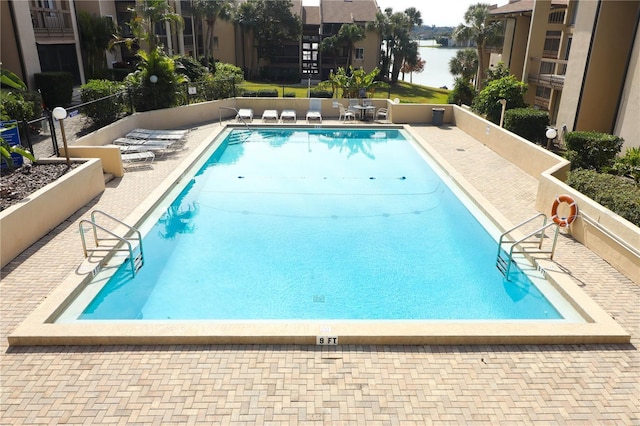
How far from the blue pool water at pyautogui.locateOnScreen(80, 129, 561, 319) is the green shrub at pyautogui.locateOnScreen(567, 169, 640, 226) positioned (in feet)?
7.27

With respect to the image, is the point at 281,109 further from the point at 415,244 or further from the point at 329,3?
the point at 329,3

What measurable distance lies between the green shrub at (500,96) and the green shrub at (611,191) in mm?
7959

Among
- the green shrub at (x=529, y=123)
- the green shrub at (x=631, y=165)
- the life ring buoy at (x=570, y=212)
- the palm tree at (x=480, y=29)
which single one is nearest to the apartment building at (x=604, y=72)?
the green shrub at (x=529, y=123)

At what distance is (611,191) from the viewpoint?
9117 mm

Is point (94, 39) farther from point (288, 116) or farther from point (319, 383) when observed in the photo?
point (319, 383)

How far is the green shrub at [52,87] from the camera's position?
20.3 m

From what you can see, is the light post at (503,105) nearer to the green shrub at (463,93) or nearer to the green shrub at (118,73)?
the green shrub at (463,93)

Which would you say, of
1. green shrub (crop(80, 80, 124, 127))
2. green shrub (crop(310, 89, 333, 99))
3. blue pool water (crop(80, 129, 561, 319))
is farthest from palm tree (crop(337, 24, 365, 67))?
blue pool water (crop(80, 129, 561, 319))

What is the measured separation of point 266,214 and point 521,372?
7.42m

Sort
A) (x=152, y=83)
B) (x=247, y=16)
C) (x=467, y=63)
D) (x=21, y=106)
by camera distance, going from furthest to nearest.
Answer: (x=247, y=16)
(x=467, y=63)
(x=152, y=83)
(x=21, y=106)

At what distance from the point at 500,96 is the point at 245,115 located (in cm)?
1091

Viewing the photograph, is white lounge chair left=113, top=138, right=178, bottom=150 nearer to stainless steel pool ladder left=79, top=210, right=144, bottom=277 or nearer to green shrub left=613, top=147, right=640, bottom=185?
stainless steel pool ladder left=79, top=210, right=144, bottom=277

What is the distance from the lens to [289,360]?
5.75 m

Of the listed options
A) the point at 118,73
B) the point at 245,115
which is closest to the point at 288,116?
the point at 245,115
